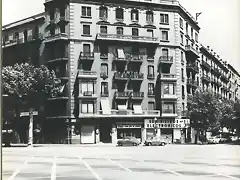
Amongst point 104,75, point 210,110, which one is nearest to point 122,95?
point 104,75

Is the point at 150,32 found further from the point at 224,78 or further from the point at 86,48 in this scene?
the point at 224,78

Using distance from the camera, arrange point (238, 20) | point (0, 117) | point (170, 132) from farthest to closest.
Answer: point (170, 132) → point (238, 20) → point (0, 117)

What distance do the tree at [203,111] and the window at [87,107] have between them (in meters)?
0.73

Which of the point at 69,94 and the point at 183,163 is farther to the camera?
the point at 69,94

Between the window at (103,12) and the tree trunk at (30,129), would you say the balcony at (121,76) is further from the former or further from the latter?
the tree trunk at (30,129)

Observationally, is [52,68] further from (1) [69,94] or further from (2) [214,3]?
(2) [214,3]

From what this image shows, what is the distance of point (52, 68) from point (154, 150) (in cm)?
88

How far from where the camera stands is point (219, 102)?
11.3 ft

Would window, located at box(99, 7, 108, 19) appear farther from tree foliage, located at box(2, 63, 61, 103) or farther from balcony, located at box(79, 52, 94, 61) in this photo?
tree foliage, located at box(2, 63, 61, 103)

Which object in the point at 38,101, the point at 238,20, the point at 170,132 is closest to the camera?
the point at 238,20

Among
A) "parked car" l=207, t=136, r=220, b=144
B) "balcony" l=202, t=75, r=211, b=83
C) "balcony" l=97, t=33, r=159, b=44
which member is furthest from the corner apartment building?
"balcony" l=202, t=75, r=211, b=83

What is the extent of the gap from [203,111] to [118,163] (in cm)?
95

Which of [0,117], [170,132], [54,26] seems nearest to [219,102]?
[170,132]

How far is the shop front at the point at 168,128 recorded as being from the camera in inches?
124
